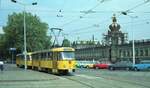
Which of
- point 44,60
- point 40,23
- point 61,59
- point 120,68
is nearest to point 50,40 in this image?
point 40,23

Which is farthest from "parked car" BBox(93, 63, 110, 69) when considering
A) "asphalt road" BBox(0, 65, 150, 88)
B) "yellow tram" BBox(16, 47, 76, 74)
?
"asphalt road" BBox(0, 65, 150, 88)

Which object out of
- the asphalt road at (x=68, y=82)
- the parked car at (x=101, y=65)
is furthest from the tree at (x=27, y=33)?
the asphalt road at (x=68, y=82)

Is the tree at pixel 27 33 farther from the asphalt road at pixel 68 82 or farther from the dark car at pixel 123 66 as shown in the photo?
the asphalt road at pixel 68 82

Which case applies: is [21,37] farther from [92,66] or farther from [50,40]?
[92,66]

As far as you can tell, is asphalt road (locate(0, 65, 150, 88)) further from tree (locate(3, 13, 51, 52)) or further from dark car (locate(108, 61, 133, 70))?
tree (locate(3, 13, 51, 52))

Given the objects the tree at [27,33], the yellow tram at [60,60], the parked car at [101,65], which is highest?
the tree at [27,33]

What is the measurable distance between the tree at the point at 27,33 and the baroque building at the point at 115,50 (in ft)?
53.2

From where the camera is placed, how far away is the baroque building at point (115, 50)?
103100 mm

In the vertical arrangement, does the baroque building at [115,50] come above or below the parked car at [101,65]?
above

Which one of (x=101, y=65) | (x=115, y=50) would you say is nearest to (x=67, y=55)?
(x=101, y=65)

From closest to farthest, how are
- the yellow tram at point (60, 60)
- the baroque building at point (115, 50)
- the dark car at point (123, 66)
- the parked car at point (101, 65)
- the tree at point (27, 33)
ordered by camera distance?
the yellow tram at point (60, 60), the dark car at point (123, 66), the parked car at point (101, 65), the baroque building at point (115, 50), the tree at point (27, 33)

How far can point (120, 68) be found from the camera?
72.1 meters

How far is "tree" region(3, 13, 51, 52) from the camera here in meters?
113

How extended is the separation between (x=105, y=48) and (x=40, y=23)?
19355mm
